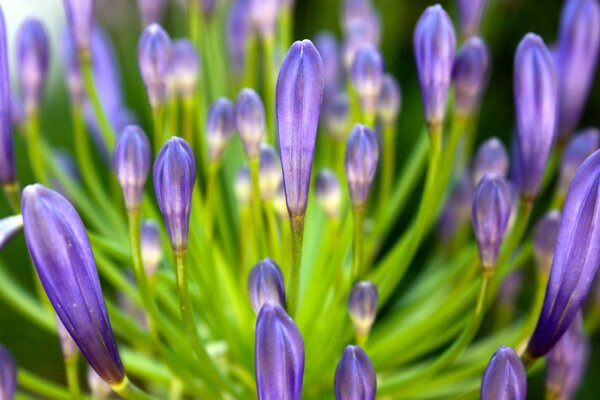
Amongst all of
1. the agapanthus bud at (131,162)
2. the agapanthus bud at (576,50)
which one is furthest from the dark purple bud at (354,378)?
the agapanthus bud at (576,50)

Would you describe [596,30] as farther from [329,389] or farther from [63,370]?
[63,370]

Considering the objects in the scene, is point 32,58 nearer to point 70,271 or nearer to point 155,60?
point 155,60

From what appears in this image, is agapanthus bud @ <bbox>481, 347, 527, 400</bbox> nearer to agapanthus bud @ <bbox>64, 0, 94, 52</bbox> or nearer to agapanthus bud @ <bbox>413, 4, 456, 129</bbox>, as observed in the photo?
agapanthus bud @ <bbox>413, 4, 456, 129</bbox>

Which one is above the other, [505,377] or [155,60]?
[155,60]

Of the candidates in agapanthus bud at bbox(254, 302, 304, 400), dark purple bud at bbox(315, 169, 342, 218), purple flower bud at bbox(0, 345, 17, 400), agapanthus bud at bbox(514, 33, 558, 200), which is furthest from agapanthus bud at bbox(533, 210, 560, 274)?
purple flower bud at bbox(0, 345, 17, 400)

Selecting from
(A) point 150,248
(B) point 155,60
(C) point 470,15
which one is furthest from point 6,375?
(C) point 470,15

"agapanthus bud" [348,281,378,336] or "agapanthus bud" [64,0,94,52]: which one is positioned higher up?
"agapanthus bud" [64,0,94,52]
